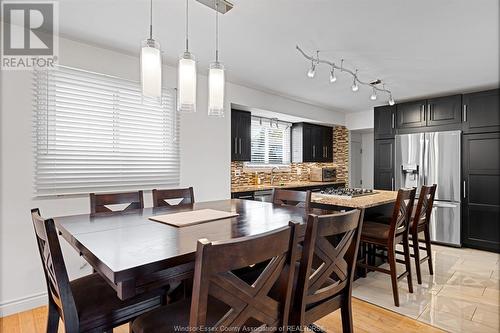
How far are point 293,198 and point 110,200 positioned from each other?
1.49 m

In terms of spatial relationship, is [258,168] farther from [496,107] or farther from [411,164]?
[496,107]

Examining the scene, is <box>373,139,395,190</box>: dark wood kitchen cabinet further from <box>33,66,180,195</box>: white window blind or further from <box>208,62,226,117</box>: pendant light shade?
<box>208,62,226,117</box>: pendant light shade

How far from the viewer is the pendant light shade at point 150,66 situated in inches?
62.0

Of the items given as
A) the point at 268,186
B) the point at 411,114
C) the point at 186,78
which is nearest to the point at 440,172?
the point at 411,114

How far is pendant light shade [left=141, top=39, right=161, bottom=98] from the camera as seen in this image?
1.57m

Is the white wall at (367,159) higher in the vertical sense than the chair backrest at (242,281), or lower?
higher

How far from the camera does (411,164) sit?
4.72 m

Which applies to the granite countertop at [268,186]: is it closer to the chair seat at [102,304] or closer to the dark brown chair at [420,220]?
the dark brown chair at [420,220]

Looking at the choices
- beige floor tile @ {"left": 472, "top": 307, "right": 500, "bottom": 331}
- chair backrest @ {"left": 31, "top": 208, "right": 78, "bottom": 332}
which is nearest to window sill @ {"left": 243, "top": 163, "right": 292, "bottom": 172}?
beige floor tile @ {"left": 472, "top": 307, "right": 500, "bottom": 331}

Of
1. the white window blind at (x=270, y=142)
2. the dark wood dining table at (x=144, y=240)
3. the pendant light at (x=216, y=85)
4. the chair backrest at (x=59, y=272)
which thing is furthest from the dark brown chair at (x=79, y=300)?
the white window blind at (x=270, y=142)

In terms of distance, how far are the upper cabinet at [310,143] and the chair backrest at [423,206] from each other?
281cm

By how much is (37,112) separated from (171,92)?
52.4 inches

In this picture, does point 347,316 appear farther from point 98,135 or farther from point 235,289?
point 98,135

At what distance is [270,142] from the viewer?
214 inches
